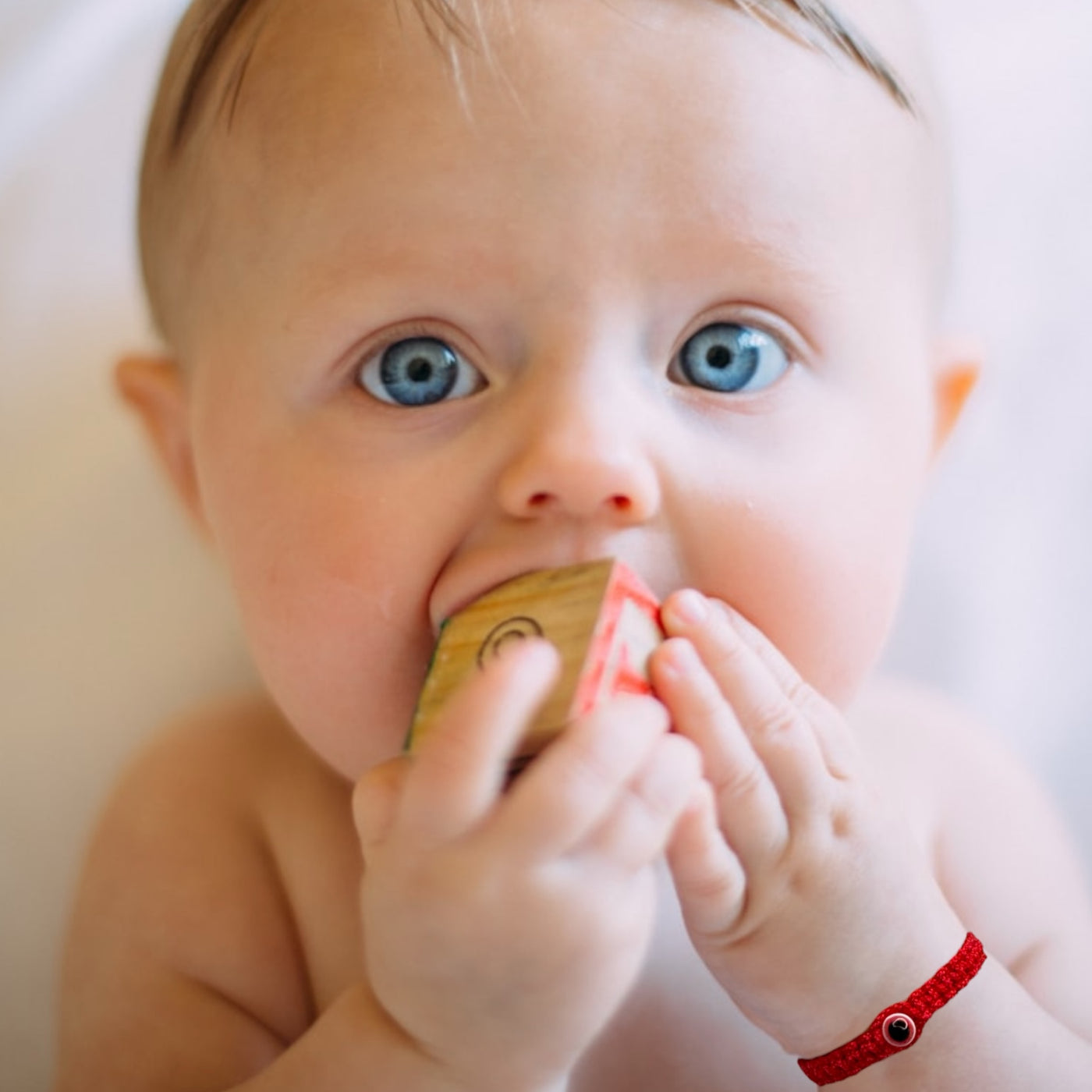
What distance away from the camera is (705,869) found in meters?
0.82

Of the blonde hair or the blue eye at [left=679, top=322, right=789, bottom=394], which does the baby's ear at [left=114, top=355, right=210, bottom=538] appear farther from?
the blue eye at [left=679, top=322, right=789, bottom=394]

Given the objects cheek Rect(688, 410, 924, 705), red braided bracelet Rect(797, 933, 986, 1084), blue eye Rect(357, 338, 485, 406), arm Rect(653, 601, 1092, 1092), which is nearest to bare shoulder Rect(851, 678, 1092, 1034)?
arm Rect(653, 601, 1092, 1092)

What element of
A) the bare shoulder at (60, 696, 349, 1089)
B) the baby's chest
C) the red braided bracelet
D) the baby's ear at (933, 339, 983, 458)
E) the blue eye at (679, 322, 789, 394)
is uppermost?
the baby's ear at (933, 339, 983, 458)

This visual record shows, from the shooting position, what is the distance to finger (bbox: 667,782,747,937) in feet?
2.58

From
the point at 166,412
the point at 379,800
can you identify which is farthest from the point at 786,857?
the point at 166,412

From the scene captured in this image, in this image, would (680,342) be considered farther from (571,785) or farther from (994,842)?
(994,842)

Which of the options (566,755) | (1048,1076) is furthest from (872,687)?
(566,755)

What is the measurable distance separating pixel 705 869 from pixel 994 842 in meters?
0.50

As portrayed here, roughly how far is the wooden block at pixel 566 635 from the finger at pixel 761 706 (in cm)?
2

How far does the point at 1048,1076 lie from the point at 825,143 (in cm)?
67

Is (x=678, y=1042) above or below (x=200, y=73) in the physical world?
below

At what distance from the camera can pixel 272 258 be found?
3.04 feet

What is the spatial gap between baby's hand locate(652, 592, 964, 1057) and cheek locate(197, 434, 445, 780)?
0.17m

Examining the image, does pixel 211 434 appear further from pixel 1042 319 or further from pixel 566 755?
pixel 1042 319
